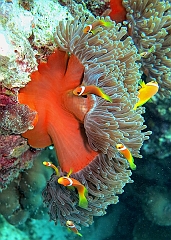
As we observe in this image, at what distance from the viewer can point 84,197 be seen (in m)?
2.32

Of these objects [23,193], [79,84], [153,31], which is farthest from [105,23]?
[23,193]

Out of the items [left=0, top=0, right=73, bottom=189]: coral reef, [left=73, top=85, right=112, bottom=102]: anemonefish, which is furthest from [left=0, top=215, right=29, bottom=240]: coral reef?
[left=73, top=85, right=112, bottom=102]: anemonefish

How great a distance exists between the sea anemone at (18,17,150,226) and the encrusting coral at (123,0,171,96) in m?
0.50

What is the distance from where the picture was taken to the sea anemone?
2.20 metres

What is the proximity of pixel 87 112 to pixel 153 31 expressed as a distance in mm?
1275

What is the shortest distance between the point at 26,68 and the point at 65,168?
1.01m

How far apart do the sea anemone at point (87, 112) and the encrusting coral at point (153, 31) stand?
1.64 feet

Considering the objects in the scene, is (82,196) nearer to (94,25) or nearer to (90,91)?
(90,91)

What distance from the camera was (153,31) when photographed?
9.27ft

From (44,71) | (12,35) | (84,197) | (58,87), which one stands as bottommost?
(84,197)

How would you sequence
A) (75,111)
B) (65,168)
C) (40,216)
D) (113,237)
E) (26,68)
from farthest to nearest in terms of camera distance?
(113,237) < (40,216) < (65,168) < (75,111) < (26,68)

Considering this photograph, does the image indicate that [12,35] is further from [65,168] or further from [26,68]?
[65,168]

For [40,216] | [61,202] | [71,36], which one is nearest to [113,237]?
[40,216]

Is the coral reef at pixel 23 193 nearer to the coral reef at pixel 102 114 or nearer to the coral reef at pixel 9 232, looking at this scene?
the coral reef at pixel 9 232
